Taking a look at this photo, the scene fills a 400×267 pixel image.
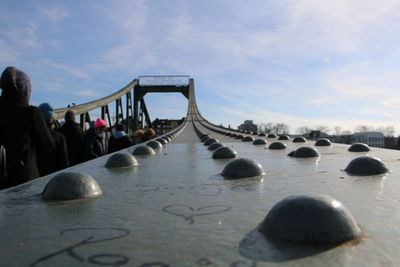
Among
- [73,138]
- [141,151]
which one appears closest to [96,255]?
[141,151]

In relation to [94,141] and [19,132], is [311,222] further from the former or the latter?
[94,141]

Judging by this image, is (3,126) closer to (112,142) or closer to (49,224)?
(49,224)

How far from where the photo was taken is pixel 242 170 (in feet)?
8.21

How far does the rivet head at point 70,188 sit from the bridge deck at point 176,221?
6 cm

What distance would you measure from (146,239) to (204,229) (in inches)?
7.9

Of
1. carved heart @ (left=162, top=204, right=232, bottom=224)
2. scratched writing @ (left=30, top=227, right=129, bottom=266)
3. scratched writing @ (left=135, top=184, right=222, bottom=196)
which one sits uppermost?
scratched writing @ (left=135, top=184, right=222, bottom=196)

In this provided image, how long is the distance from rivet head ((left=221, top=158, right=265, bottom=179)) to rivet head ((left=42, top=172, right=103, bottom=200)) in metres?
0.92

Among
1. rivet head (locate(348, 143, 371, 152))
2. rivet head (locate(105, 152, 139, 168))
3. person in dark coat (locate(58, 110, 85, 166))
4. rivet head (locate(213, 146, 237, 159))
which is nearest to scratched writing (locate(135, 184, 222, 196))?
rivet head (locate(105, 152, 139, 168))

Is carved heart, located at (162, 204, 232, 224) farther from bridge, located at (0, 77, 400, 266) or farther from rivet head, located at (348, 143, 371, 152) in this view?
rivet head, located at (348, 143, 371, 152)

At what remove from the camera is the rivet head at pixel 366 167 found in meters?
2.62

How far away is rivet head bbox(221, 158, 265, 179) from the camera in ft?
8.18

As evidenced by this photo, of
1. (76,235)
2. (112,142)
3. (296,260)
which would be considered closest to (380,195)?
(296,260)

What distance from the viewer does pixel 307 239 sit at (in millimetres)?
1106

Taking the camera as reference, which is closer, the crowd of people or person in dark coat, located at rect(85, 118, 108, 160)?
the crowd of people
